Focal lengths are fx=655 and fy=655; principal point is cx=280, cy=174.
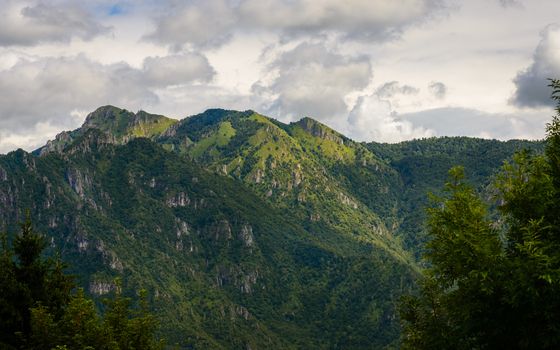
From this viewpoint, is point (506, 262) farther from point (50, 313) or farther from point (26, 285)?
point (26, 285)

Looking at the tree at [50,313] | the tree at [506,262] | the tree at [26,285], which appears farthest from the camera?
the tree at [26,285]

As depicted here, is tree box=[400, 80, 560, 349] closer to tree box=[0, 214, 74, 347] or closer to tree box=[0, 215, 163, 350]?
tree box=[0, 215, 163, 350]

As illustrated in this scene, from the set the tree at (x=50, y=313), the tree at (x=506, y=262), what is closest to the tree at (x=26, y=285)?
the tree at (x=50, y=313)

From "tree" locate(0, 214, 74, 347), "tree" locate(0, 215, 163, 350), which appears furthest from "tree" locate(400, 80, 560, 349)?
"tree" locate(0, 214, 74, 347)

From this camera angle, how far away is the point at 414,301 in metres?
55.3

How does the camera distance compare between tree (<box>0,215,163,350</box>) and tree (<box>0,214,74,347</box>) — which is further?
tree (<box>0,214,74,347</box>)

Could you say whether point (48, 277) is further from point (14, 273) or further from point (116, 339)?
point (116, 339)

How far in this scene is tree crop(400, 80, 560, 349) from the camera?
3397cm

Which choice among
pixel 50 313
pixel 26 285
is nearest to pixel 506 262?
pixel 50 313

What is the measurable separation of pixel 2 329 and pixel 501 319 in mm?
32430

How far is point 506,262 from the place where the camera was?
36.3 m

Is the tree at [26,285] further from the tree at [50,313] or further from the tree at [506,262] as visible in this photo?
the tree at [506,262]

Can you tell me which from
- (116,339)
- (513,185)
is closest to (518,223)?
(513,185)

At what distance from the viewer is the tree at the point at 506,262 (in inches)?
1337
